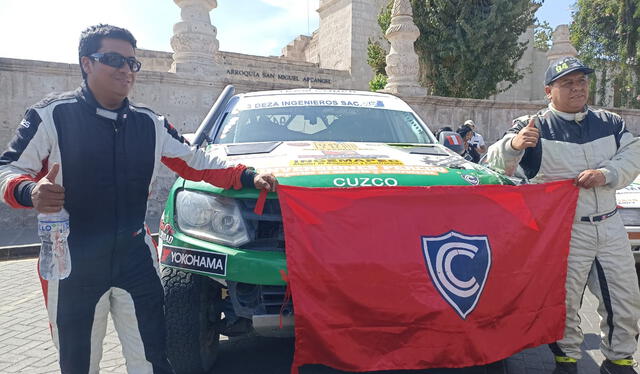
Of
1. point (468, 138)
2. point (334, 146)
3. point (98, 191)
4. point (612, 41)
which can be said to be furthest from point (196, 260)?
point (612, 41)

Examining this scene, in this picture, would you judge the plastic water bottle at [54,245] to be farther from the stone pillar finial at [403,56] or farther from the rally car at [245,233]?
the stone pillar finial at [403,56]

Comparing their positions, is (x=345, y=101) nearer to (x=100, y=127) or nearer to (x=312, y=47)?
(x=100, y=127)

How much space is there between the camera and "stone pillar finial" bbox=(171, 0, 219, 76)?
400 inches

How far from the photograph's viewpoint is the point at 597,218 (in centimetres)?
298

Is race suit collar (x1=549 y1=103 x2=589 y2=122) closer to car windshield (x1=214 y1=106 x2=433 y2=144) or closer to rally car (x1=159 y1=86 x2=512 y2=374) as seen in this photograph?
rally car (x1=159 y1=86 x2=512 y2=374)

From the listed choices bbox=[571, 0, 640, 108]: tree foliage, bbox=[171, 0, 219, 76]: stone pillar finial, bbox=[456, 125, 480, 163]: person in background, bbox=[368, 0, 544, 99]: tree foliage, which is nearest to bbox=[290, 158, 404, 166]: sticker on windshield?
bbox=[456, 125, 480, 163]: person in background

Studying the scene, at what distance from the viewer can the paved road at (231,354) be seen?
3.36 metres

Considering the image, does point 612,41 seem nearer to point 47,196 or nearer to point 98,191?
point 98,191

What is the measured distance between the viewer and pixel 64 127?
2102 millimetres

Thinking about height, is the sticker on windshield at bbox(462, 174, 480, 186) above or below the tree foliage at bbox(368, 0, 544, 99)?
below

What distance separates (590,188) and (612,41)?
24068mm

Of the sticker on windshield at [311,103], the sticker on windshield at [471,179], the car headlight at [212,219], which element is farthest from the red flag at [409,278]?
the sticker on windshield at [311,103]

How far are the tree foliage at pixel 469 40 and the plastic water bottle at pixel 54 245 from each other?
53.9 feet

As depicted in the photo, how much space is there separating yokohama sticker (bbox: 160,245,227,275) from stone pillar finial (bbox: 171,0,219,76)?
26.5 ft
